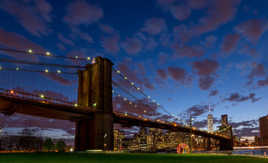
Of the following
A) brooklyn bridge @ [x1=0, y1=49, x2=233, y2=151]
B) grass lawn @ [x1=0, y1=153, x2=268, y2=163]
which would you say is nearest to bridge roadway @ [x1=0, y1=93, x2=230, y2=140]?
brooklyn bridge @ [x1=0, y1=49, x2=233, y2=151]

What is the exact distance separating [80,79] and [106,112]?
11.7 m

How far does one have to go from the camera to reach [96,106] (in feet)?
151

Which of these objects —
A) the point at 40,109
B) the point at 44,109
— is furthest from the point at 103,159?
the point at 40,109

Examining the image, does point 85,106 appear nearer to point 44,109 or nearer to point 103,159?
point 44,109

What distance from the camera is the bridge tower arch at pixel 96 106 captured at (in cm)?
4331

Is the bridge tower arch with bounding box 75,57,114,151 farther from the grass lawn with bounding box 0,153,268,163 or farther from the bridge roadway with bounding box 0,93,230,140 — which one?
the grass lawn with bounding box 0,153,268,163

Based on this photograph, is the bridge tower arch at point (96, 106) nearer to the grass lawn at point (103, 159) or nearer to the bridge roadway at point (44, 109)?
the bridge roadway at point (44, 109)

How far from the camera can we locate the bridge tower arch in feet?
142

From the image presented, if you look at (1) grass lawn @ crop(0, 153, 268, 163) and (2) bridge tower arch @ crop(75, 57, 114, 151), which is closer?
(1) grass lawn @ crop(0, 153, 268, 163)

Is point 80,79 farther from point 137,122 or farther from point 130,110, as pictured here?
point 130,110

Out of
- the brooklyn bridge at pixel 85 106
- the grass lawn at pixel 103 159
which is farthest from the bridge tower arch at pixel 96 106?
the grass lawn at pixel 103 159

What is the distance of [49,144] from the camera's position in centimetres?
9050

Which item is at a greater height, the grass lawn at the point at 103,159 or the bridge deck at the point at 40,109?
the bridge deck at the point at 40,109

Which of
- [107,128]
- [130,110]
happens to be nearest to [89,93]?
[107,128]
